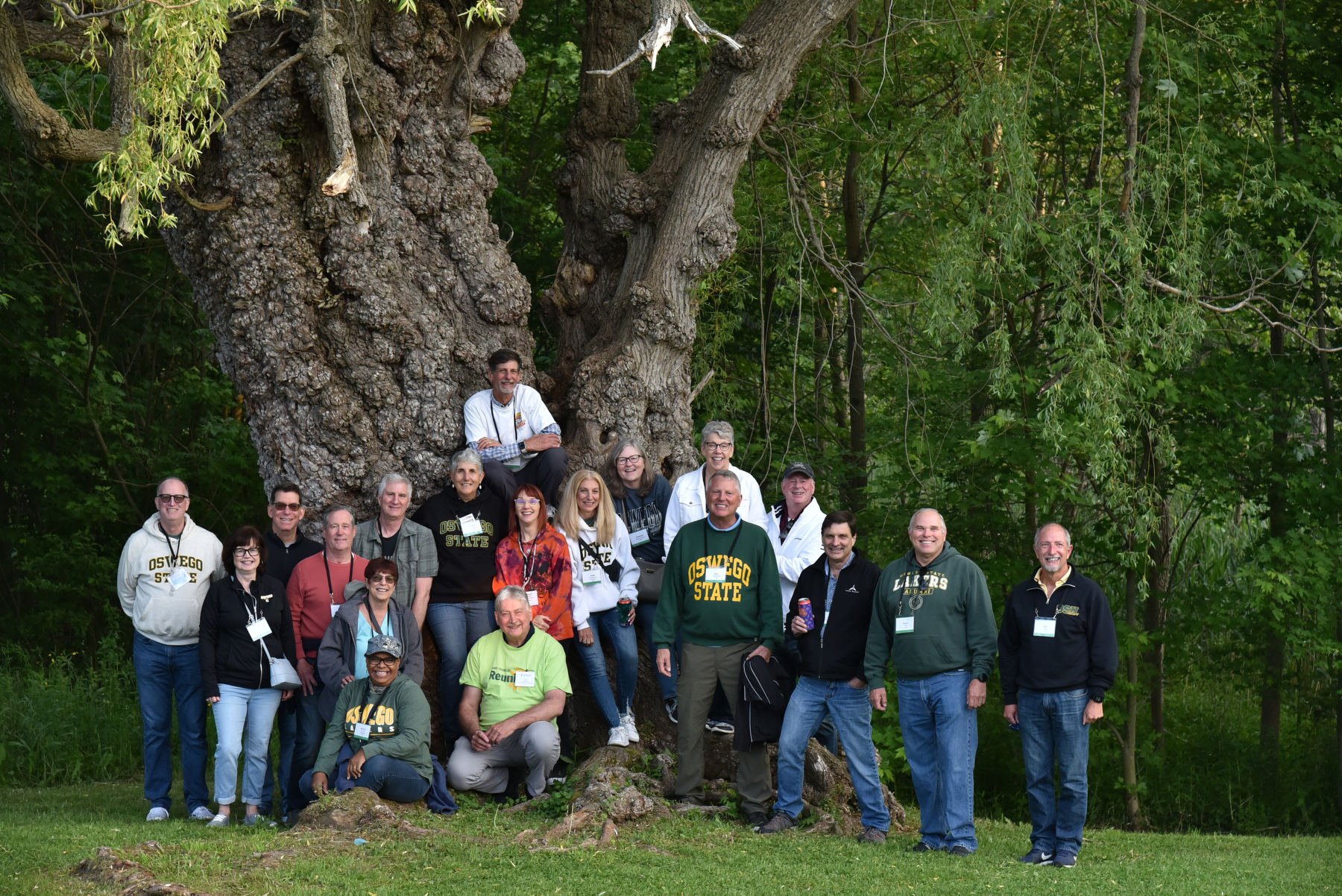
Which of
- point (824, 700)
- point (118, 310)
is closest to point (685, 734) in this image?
point (824, 700)

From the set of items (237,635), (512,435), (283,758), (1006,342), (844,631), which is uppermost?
(1006,342)

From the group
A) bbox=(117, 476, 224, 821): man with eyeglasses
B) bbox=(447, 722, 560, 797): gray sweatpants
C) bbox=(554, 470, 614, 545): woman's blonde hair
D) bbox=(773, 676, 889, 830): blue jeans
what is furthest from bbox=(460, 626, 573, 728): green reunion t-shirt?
bbox=(117, 476, 224, 821): man with eyeglasses

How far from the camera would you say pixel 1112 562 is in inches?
466

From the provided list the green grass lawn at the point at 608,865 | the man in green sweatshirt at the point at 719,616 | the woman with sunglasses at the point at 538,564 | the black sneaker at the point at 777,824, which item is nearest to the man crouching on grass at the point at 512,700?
the woman with sunglasses at the point at 538,564

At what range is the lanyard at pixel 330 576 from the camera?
22.0 ft

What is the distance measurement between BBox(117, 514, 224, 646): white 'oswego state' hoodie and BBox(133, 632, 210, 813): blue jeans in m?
0.09

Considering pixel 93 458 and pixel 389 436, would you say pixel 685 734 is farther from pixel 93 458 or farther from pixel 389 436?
pixel 93 458

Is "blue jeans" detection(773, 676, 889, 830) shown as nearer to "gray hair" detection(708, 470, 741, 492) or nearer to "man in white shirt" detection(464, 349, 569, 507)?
"gray hair" detection(708, 470, 741, 492)

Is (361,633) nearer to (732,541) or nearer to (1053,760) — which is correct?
(732,541)

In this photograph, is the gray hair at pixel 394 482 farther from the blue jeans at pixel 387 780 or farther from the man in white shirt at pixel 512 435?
the blue jeans at pixel 387 780

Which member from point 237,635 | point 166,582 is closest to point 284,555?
point 237,635

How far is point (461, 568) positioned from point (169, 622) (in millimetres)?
1608

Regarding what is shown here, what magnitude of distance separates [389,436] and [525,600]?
1.70 meters

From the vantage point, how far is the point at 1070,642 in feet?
19.2
